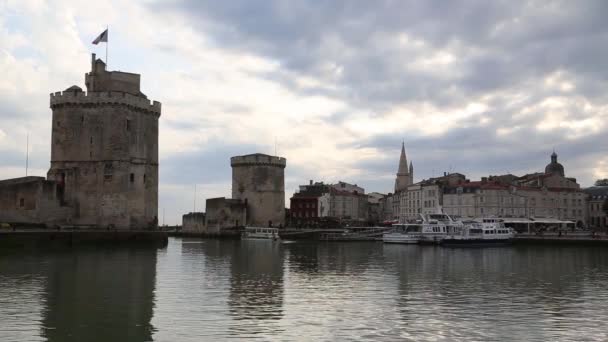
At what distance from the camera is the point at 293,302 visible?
17281 mm

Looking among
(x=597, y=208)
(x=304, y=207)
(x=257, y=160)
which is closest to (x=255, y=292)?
(x=257, y=160)

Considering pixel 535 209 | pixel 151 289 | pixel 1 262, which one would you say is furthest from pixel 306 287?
pixel 535 209

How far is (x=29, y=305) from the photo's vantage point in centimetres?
1595

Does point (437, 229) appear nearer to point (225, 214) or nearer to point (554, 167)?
point (225, 214)

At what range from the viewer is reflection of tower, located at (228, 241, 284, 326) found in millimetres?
15000

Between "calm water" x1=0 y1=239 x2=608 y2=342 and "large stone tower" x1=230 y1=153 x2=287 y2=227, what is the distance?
39867mm

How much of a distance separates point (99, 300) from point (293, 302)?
5.38 m

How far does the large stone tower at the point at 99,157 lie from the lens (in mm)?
46125

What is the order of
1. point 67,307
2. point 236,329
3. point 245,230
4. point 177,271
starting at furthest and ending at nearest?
point 245,230, point 177,271, point 67,307, point 236,329

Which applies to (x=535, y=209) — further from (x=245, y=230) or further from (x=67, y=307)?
(x=67, y=307)

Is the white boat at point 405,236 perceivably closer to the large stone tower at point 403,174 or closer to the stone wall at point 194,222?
the stone wall at point 194,222

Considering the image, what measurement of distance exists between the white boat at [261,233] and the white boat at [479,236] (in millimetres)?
16046

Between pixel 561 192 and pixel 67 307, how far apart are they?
78435mm

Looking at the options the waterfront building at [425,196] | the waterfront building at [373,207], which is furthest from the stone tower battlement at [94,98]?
the waterfront building at [373,207]
